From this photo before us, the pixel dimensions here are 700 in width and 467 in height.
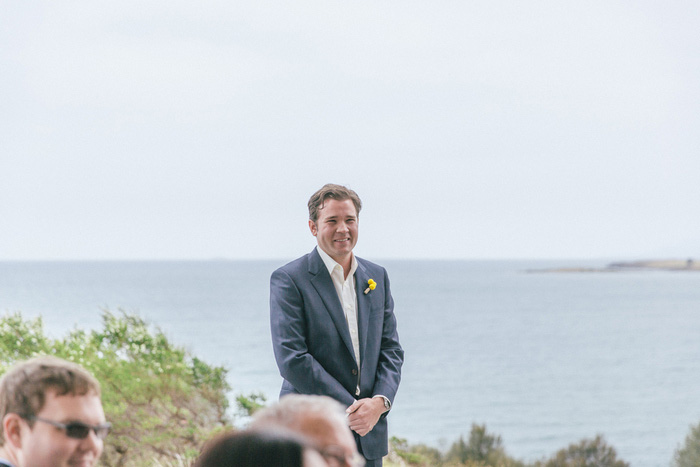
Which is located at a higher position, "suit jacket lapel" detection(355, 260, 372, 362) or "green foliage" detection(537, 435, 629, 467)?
"suit jacket lapel" detection(355, 260, 372, 362)

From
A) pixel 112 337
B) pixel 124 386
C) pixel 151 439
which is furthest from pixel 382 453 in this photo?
pixel 112 337

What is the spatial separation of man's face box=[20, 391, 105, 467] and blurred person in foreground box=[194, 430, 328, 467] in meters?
0.48

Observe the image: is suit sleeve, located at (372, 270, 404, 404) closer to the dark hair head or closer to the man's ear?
the man's ear

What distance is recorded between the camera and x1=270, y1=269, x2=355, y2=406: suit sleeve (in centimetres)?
258

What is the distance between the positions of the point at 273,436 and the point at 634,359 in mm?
44532

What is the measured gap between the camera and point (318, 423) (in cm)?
101

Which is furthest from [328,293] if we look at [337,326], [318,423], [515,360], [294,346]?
[515,360]

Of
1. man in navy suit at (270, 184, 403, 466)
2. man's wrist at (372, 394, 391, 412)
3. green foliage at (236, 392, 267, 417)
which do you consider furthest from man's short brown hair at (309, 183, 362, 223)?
green foliage at (236, 392, 267, 417)

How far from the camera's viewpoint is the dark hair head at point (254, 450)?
2.41ft

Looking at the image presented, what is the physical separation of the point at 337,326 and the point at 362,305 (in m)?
0.14

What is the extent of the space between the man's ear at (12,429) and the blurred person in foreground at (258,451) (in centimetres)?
54

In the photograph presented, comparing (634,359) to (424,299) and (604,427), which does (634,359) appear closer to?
(604,427)

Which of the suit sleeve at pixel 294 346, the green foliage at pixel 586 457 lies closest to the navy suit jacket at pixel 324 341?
the suit sleeve at pixel 294 346

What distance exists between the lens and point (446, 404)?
91.1 feet
